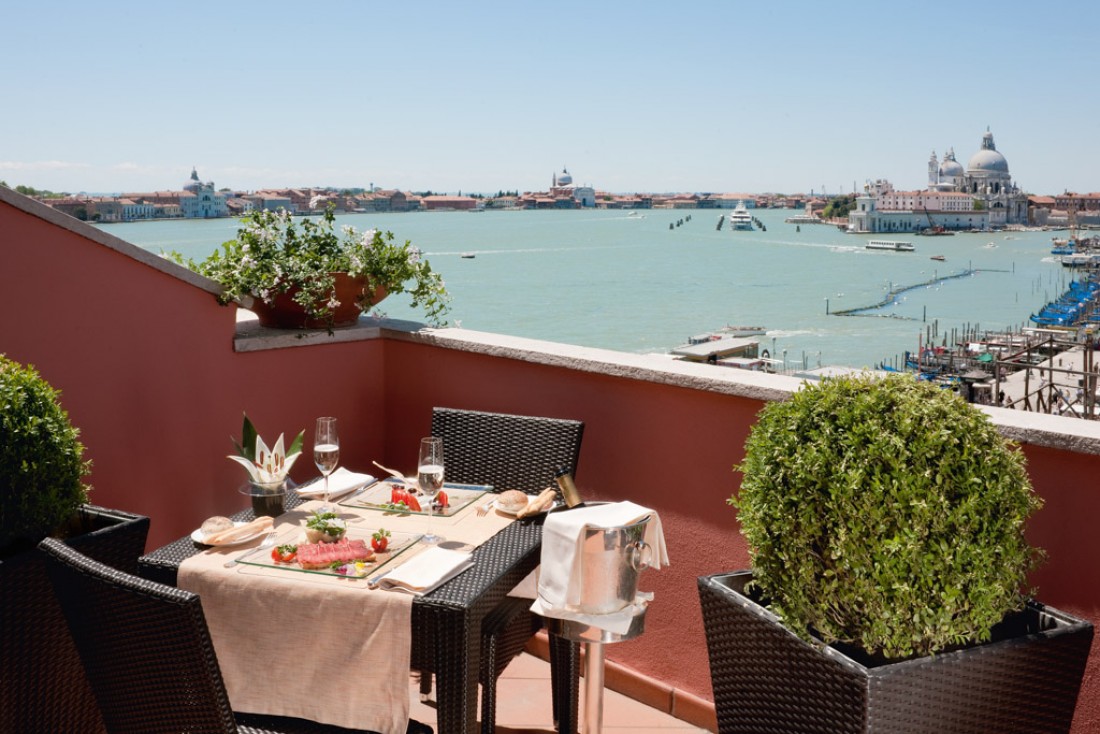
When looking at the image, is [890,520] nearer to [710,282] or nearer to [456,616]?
[456,616]

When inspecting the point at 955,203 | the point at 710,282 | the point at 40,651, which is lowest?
the point at 710,282

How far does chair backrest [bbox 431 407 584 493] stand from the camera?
2.74m

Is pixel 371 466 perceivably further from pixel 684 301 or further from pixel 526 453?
pixel 684 301

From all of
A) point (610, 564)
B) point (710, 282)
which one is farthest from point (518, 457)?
point (710, 282)

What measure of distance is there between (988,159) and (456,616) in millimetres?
145592

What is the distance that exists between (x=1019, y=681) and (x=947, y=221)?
143 m

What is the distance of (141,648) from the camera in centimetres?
153

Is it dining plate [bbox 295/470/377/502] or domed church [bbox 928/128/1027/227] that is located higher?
domed church [bbox 928/128/1027/227]

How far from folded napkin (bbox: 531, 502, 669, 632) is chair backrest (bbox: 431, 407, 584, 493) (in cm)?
85

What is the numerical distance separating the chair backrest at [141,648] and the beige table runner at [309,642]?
292mm

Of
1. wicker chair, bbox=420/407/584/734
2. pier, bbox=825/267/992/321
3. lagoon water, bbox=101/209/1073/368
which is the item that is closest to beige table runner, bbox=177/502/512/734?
wicker chair, bbox=420/407/584/734

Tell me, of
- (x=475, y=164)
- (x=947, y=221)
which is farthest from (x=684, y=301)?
(x=947, y=221)

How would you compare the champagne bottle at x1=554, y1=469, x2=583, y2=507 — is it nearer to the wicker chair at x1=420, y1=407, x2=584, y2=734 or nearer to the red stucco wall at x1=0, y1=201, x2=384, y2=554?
the wicker chair at x1=420, y1=407, x2=584, y2=734

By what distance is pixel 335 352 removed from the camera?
139 inches
